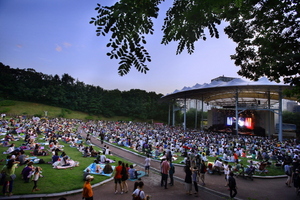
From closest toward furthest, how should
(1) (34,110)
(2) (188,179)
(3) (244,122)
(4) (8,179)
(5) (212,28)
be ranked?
(5) (212,28) → (4) (8,179) → (2) (188,179) → (3) (244,122) → (1) (34,110)

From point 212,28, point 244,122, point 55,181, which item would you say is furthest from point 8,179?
point 244,122

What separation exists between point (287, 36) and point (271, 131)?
4295cm

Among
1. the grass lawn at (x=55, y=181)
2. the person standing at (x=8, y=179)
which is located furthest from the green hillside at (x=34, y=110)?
the person standing at (x=8, y=179)

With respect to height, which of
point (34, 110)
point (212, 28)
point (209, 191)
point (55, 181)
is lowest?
point (209, 191)

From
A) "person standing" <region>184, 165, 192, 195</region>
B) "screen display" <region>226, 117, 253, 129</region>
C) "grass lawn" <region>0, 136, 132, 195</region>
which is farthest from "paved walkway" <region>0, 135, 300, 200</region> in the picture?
"screen display" <region>226, 117, 253, 129</region>

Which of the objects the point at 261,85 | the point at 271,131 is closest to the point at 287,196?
the point at 261,85

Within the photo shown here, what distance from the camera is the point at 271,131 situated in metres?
38.9

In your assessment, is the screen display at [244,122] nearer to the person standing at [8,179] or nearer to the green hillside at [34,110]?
the person standing at [8,179]

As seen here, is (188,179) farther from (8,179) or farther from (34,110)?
(34,110)

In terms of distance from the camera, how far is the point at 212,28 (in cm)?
372

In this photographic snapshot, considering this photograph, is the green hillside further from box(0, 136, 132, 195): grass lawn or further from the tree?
the tree

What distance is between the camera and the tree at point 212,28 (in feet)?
9.23

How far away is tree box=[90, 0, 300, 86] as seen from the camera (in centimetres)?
Answer: 281

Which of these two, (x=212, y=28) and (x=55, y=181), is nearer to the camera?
(x=212, y=28)
